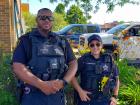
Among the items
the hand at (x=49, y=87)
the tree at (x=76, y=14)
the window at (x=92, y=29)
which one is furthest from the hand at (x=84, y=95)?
the window at (x=92, y=29)

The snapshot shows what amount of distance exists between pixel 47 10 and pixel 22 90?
90 centimetres

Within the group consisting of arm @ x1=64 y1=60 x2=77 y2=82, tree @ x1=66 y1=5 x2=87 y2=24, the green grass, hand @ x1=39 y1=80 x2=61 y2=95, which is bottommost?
the green grass

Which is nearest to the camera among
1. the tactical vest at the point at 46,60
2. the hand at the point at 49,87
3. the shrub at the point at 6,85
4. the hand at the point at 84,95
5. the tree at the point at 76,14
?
the hand at the point at 49,87

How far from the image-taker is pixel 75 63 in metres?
4.38

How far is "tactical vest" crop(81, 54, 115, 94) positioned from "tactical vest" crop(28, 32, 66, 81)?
539 mm

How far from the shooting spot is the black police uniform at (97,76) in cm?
466

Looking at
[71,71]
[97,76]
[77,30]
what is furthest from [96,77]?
[77,30]

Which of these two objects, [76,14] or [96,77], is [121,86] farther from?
[76,14]

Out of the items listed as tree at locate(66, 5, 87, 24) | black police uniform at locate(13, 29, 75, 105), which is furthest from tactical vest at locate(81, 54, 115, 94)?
tree at locate(66, 5, 87, 24)

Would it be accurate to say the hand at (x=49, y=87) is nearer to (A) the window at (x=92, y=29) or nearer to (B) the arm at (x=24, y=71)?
(B) the arm at (x=24, y=71)

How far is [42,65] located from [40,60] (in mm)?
56

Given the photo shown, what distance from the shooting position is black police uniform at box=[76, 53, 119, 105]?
4656 millimetres

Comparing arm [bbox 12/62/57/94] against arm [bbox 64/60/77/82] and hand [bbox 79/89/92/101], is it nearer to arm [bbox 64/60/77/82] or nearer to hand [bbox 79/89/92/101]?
arm [bbox 64/60/77/82]

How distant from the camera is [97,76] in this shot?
4.67 m
